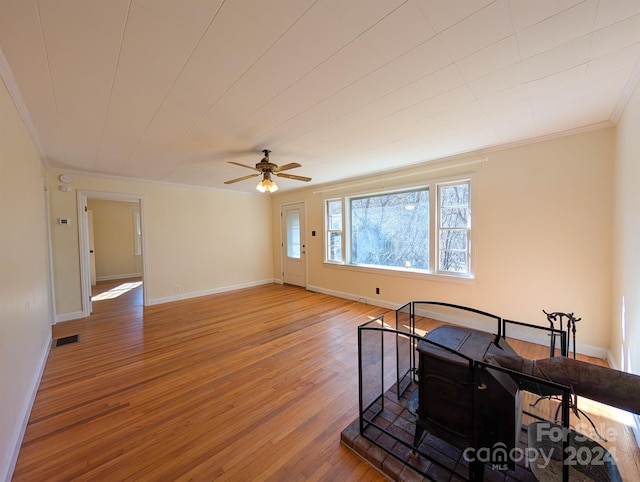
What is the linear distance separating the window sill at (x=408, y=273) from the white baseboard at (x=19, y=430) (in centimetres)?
430

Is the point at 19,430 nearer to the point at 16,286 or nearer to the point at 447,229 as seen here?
the point at 16,286

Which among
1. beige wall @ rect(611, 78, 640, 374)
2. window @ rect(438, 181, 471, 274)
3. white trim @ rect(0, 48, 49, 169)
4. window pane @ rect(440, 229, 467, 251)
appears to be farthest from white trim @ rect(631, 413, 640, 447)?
white trim @ rect(0, 48, 49, 169)

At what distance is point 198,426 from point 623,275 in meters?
3.66

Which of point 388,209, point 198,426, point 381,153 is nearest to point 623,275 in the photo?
point 381,153

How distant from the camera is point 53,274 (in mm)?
4000

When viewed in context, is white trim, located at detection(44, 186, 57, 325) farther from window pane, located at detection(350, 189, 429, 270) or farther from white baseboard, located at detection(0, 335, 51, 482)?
window pane, located at detection(350, 189, 429, 270)

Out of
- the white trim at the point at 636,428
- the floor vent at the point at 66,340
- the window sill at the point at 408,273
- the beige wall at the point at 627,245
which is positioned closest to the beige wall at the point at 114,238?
the floor vent at the point at 66,340

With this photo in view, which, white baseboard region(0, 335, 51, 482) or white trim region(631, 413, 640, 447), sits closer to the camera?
white baseboard region(0, 335, 51, 482)

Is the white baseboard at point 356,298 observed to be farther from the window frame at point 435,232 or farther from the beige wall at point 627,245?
the beige wall at point 627,245

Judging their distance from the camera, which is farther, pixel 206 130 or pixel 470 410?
pixel 206 130

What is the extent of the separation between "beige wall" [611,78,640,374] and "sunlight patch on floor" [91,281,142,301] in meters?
7.76

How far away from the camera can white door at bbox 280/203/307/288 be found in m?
6.17

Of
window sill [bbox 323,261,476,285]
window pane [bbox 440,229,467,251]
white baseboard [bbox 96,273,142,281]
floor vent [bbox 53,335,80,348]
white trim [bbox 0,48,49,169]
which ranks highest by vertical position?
white trim [bbox 0,48,49,169]

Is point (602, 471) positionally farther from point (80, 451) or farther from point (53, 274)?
point (53, 274)
